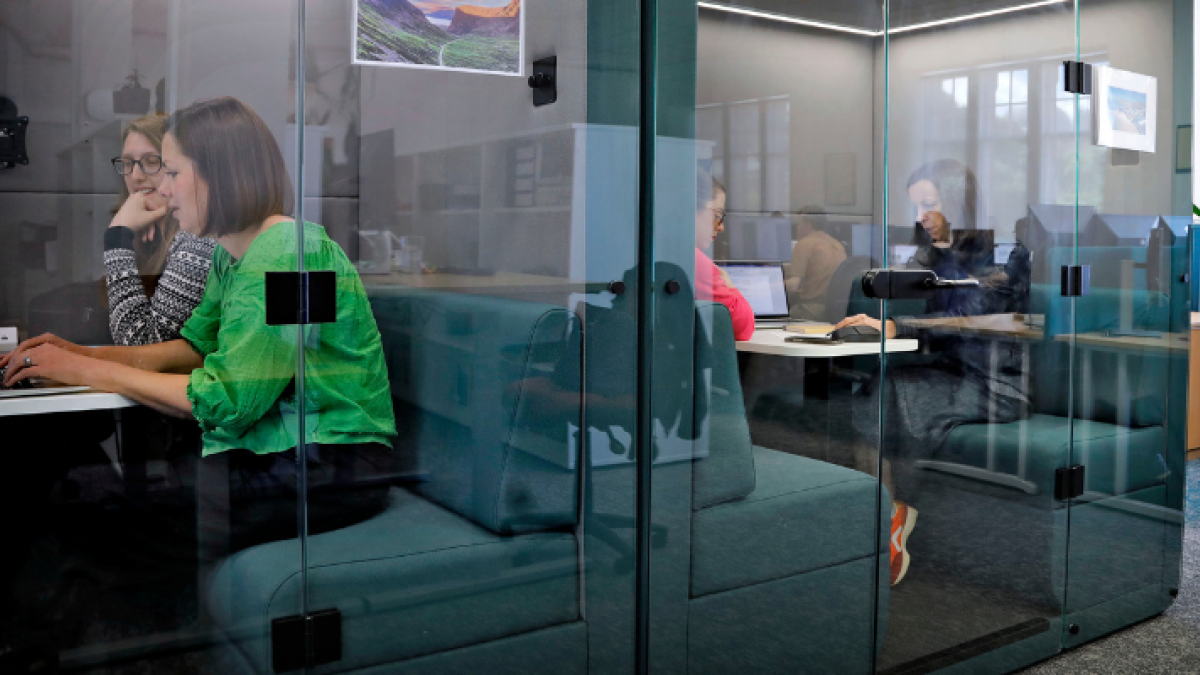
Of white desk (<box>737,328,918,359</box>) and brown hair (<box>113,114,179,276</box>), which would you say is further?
white desk (<box>737,328,918,359</box>)

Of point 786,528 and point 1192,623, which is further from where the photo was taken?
point 1192,623

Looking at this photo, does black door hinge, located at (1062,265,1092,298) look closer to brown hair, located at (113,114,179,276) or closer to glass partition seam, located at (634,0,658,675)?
glass partition seam, located at (634,0,658,675)

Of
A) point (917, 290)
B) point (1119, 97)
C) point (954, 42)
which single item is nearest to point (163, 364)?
point (917, 290)

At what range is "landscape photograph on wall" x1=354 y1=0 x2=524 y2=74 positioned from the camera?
65.9 inches

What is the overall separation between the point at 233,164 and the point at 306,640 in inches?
30.3

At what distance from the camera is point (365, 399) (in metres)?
1.70

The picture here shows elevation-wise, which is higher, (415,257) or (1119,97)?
(1119,97)

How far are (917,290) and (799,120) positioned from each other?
1.74 ft

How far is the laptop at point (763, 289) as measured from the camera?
214 centimetres

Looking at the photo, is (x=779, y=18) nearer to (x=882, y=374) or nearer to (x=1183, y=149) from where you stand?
(x=882, y=374)

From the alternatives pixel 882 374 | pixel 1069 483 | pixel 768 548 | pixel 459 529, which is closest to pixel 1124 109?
pixel 1069 483

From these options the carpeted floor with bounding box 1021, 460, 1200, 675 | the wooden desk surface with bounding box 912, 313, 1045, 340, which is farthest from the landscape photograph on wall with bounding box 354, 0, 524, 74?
the carpeted floor with bounding box 1021, 460, 1200, 675

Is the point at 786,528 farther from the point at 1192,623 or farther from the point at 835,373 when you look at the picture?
the point at 1192,623

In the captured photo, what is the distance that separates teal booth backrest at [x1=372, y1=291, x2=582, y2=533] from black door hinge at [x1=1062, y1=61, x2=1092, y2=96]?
1.71 metres
